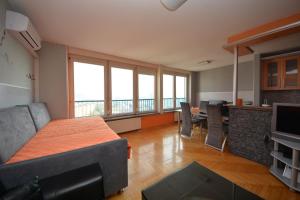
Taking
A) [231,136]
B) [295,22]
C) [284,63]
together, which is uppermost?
[295,22]

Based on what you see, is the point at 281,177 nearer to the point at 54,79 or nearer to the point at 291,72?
the point at 291,72

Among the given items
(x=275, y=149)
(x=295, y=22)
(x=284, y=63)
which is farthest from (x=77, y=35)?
(x=284, y=63)

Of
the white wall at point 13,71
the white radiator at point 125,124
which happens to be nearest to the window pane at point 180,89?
the white radiator at point 125,124

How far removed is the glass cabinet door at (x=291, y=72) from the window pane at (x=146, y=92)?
3578mm

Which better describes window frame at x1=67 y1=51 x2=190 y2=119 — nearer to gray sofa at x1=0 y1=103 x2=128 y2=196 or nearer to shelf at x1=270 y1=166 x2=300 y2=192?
gray sofa at x1=0 y1=103 x2=128 y2=196

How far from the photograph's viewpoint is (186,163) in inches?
89.4

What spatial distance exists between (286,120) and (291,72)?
75.3 inches

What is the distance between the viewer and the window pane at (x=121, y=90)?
407 centimetres

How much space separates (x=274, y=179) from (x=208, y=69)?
15.7ft

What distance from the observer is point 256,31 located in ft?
7.23

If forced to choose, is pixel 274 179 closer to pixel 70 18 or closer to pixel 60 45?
pixel 70 18

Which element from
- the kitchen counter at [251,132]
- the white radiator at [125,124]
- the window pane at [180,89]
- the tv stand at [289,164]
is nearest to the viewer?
the tv stand at [289,164]

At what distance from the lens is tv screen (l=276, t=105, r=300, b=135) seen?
1722 millimetres

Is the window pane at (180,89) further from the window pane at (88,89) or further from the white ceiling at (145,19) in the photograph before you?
the window pane at (88,89)
